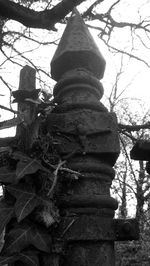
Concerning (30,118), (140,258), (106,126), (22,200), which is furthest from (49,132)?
(140,258)

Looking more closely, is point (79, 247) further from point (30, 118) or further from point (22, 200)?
point (30, 118)

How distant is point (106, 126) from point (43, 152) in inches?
16.1

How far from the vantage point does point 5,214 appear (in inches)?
52.3

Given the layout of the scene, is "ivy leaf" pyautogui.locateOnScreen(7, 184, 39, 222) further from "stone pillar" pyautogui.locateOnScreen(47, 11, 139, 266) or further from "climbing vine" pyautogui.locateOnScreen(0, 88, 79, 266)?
"stone pillar" pyautogui.locateOnScreen(47, 11, 139, 266)

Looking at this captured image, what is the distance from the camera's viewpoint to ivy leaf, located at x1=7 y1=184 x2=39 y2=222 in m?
1.29

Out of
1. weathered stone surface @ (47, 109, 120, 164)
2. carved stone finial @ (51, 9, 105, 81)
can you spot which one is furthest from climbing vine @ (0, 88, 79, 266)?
carved stone finial @ (51, 9, 105, 81)

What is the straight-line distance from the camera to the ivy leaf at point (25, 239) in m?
1.24

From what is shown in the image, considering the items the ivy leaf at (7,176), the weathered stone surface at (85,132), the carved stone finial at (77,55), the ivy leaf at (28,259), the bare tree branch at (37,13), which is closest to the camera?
the ivy leaf at (28,259)

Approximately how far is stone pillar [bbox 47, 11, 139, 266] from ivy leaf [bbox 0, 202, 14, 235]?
10.4 inches

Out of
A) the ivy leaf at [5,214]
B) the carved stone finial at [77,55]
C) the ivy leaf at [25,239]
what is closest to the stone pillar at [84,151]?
the carved stone finial at [77,55]

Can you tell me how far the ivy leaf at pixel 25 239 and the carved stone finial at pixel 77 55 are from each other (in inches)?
46.3

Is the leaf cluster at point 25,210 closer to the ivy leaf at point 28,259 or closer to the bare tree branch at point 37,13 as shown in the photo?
the ivy leaf at point 28,259

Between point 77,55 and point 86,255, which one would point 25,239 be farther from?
point 77,55

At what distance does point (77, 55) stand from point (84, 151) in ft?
2.41
